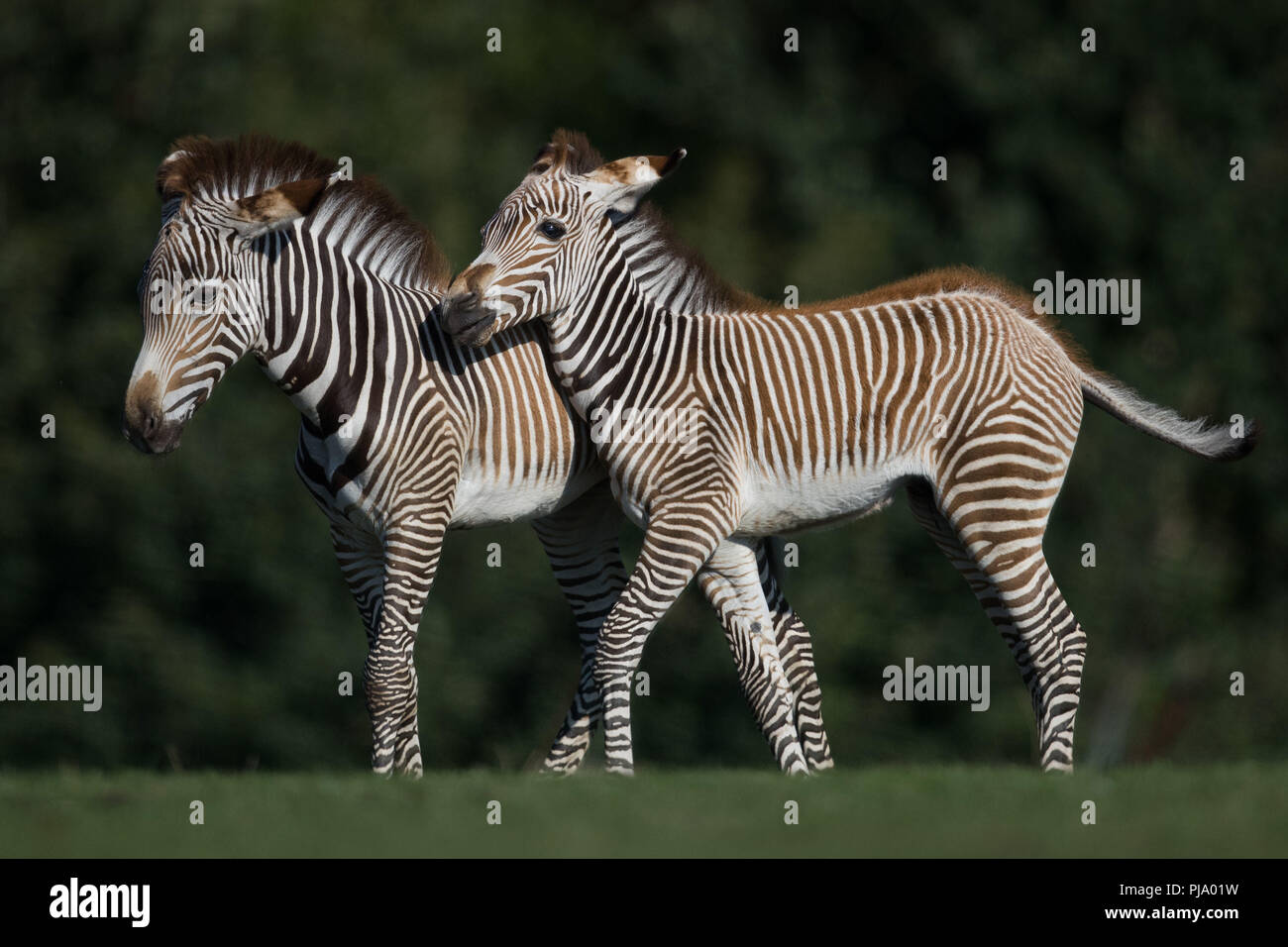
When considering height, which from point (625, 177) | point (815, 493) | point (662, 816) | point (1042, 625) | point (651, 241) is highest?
point (625, 177)

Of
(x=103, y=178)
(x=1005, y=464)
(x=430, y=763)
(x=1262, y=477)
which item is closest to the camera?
(x=1005, y=464)

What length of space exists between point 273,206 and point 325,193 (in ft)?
1.79

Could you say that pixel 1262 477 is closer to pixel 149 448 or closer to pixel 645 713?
pixel 645 713

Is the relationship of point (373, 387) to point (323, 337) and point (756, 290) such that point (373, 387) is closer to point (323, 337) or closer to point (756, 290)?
point (323, 337)

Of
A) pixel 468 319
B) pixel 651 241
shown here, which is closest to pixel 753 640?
pixel 651 241

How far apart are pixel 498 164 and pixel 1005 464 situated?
50.4 feet

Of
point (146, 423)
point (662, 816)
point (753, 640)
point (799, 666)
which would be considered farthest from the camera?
point (799, 666)

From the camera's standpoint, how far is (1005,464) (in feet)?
30.0

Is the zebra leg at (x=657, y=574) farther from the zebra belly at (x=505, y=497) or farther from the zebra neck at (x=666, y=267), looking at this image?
the zebra neck at (x=666, y=267)

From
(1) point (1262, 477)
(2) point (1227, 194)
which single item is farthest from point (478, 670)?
(2) point (1227, 194)

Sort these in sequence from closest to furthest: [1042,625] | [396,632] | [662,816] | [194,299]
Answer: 1. [662,816]
2. [194,299]
3. [396,632]
4. [1042,625]

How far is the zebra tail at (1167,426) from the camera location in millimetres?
9672

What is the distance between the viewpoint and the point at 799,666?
32.9ft

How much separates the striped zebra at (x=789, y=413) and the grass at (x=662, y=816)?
1.10 metres
